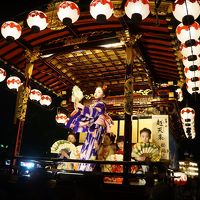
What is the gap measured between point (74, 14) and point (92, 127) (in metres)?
3.71

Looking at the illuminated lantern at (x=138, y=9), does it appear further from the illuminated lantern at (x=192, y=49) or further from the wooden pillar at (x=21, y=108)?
the wooden pillar at (x=21, y=108)

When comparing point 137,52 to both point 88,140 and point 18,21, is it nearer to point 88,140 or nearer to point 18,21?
point 88,140

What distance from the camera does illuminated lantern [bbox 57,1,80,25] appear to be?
8.37 meters

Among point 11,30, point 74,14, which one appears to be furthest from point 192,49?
point 11,30

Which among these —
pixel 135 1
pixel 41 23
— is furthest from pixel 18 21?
pixel 135 1

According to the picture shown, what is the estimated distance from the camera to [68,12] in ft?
27.4

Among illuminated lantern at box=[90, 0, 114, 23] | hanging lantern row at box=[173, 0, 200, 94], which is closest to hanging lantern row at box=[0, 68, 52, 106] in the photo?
illuminated lantern at box=[90, 0, 114, 23]

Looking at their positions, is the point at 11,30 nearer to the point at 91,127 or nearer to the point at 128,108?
the point at 91,127

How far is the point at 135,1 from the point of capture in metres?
7.75

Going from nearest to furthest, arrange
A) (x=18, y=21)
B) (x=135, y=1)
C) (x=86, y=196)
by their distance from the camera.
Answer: (x=86, y=196) → (x=135, y=1) → (x=18, y=21)

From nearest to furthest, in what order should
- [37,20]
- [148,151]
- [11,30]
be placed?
[148,151] → [37,20] → [11,30]

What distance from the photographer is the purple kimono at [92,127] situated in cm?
852

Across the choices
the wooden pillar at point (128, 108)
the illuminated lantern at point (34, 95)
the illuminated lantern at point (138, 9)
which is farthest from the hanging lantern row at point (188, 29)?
the illuminated lantern at point (34, 95)

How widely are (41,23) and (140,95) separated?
6.75 meters
